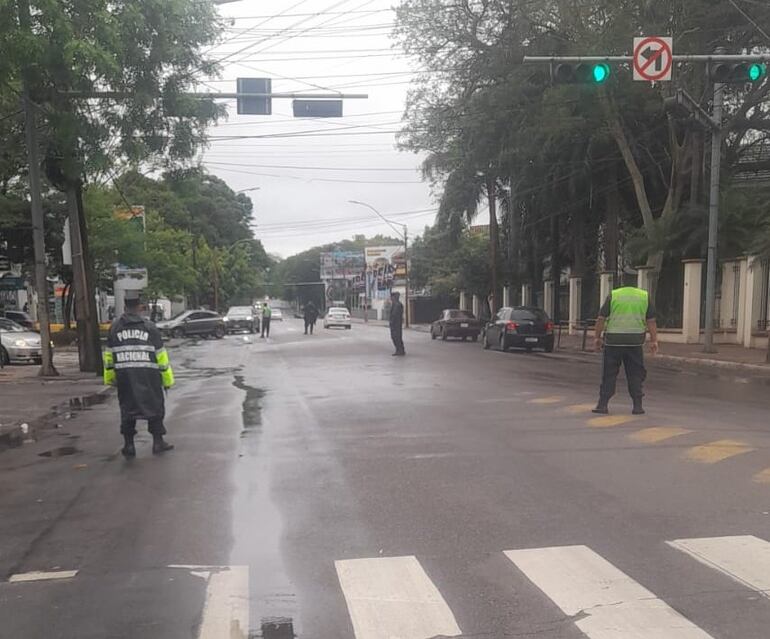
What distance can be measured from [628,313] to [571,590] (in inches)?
245

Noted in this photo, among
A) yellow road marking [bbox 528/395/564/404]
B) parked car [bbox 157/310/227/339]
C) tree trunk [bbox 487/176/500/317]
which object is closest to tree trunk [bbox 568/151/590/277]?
tree trunk [bbox 487/176/500/317]

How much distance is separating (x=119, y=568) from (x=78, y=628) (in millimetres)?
858

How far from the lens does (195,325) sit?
36.7 metres

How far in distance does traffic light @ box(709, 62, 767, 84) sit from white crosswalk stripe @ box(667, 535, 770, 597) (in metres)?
10.0

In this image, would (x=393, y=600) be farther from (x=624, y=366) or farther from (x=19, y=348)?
(x=19, y=348)

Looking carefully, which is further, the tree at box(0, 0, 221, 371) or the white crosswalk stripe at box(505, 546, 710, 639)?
the tree at box(0, 0, 221, 371)

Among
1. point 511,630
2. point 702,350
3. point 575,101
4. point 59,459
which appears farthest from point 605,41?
point 511,630

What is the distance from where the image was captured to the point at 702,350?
22406mm

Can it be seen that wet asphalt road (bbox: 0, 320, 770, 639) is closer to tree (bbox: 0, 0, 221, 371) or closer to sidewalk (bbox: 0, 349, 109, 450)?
sidewalk (bbox: 0, 349, 109, 450)

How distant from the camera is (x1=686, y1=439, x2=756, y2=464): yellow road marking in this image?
23.8 feet

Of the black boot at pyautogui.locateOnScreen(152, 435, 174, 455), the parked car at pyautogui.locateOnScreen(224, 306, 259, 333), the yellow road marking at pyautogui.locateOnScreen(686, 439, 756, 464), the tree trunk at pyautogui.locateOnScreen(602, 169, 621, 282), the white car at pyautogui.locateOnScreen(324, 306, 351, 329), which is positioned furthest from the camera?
the white car at pyautogui.locateOnScreen(324, 306, 351, 329)

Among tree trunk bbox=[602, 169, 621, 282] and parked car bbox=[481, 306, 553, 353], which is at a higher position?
tree trunk bbox=[602, 169, 621, 282]

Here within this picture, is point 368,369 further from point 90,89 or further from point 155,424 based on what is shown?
point 155,424

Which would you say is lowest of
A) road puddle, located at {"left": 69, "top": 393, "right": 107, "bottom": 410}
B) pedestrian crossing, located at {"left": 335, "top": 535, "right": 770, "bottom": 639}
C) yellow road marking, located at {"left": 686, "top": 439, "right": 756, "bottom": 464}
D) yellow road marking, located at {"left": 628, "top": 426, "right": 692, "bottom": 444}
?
road puddle, located at {"left": 69, "top": 393, "right": 107, "bottom": 410}
